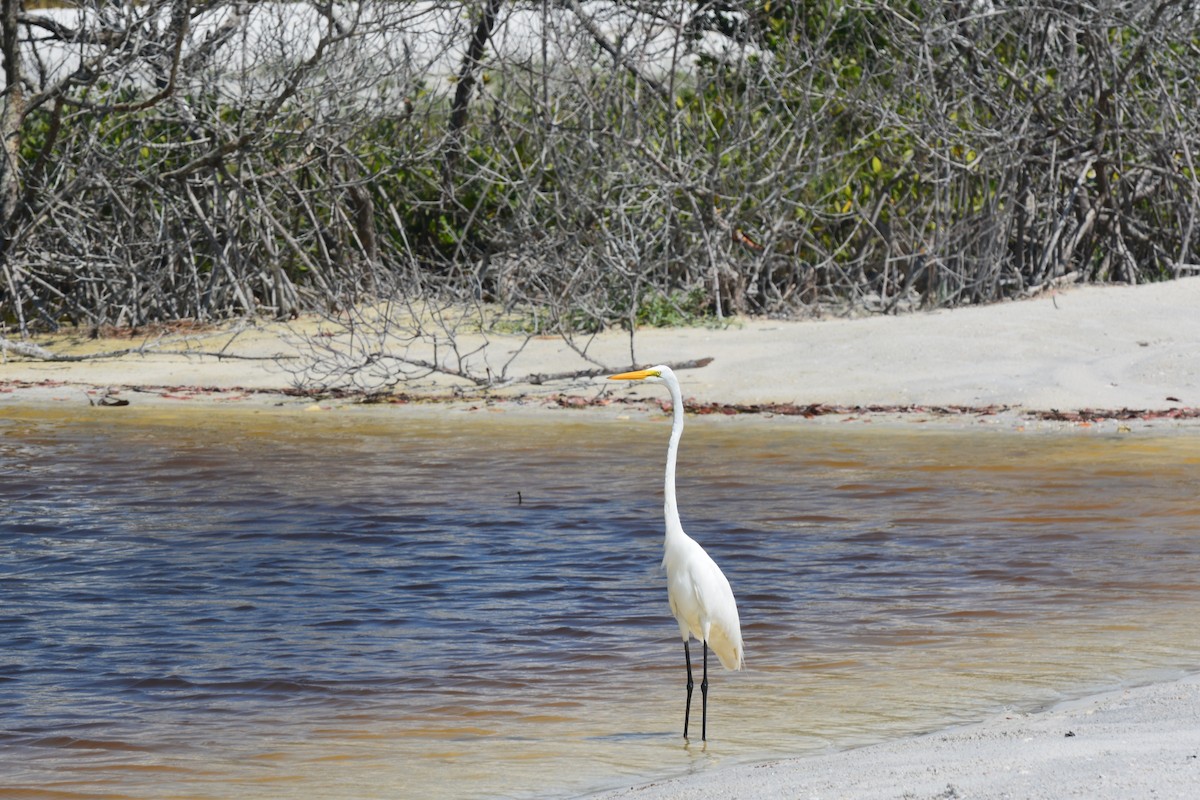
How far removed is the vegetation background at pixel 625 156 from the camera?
15.8 meters

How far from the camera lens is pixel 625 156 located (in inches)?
624

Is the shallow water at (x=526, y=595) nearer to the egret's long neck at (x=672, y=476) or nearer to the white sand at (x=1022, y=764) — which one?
the white sand at (x=1022, y=764)

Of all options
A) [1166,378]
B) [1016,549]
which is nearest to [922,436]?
[1166,378]

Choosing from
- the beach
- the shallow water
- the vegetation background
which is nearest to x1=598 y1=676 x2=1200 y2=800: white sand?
the shallow water

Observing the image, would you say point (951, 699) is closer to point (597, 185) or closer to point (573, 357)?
point (573, 357)

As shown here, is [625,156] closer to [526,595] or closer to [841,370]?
[841,370]

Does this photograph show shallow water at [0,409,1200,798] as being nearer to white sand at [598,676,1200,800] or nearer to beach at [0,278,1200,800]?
white sand at [598,676,1200,800]

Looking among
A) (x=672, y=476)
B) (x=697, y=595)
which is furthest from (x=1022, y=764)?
(x=672, y=476)

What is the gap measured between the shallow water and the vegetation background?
4.06 metres

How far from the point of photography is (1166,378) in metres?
12.9

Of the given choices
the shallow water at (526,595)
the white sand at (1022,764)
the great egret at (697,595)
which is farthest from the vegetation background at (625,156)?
the white sand at (1022,764)

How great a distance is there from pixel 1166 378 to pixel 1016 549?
16.1 feet

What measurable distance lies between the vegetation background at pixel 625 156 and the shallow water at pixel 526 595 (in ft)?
13.3

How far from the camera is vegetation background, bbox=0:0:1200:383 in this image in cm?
1578
